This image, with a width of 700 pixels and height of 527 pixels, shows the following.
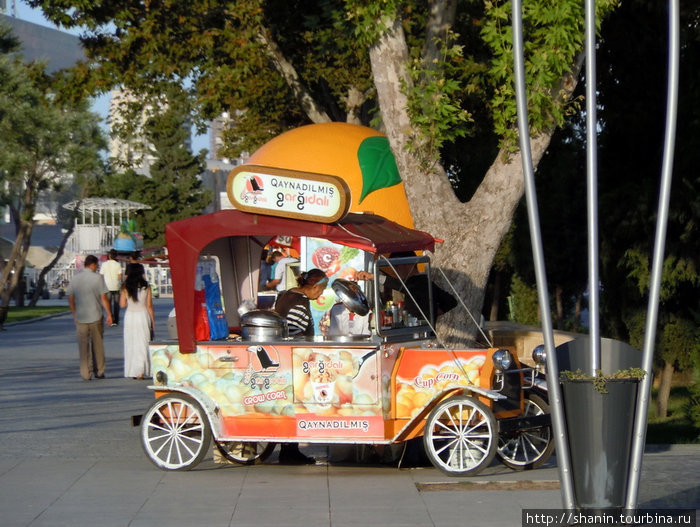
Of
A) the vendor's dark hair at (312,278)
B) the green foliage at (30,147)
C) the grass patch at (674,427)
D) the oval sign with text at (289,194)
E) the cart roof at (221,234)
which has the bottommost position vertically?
the grass patch at (674,427)

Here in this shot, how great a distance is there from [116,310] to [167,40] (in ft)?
35.0

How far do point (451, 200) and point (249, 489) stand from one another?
14.7 feet

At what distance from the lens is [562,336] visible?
688 inches

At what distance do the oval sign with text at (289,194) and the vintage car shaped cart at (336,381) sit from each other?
0.12m

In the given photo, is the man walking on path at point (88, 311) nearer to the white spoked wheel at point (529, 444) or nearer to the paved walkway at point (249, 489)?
the paved walkway at point (249, 489)

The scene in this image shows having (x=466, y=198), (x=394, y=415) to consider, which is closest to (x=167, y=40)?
(x=466, y=198)

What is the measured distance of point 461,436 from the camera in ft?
31.5

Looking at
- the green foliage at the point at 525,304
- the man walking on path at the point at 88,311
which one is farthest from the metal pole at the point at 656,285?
the green foliage at the point at 525,304

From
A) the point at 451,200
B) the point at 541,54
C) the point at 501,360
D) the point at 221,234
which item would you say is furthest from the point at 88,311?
the point at 501,360

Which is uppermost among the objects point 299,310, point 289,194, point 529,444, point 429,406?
point 289,194

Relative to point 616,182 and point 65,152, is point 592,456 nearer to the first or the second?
point 616,182

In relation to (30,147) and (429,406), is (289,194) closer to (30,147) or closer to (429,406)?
(429,406)

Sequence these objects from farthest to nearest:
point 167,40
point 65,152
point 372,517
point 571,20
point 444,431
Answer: point 65,152
point 167,40
point 571,20
point 444,431
point 372,517

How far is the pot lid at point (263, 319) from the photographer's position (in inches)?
399
